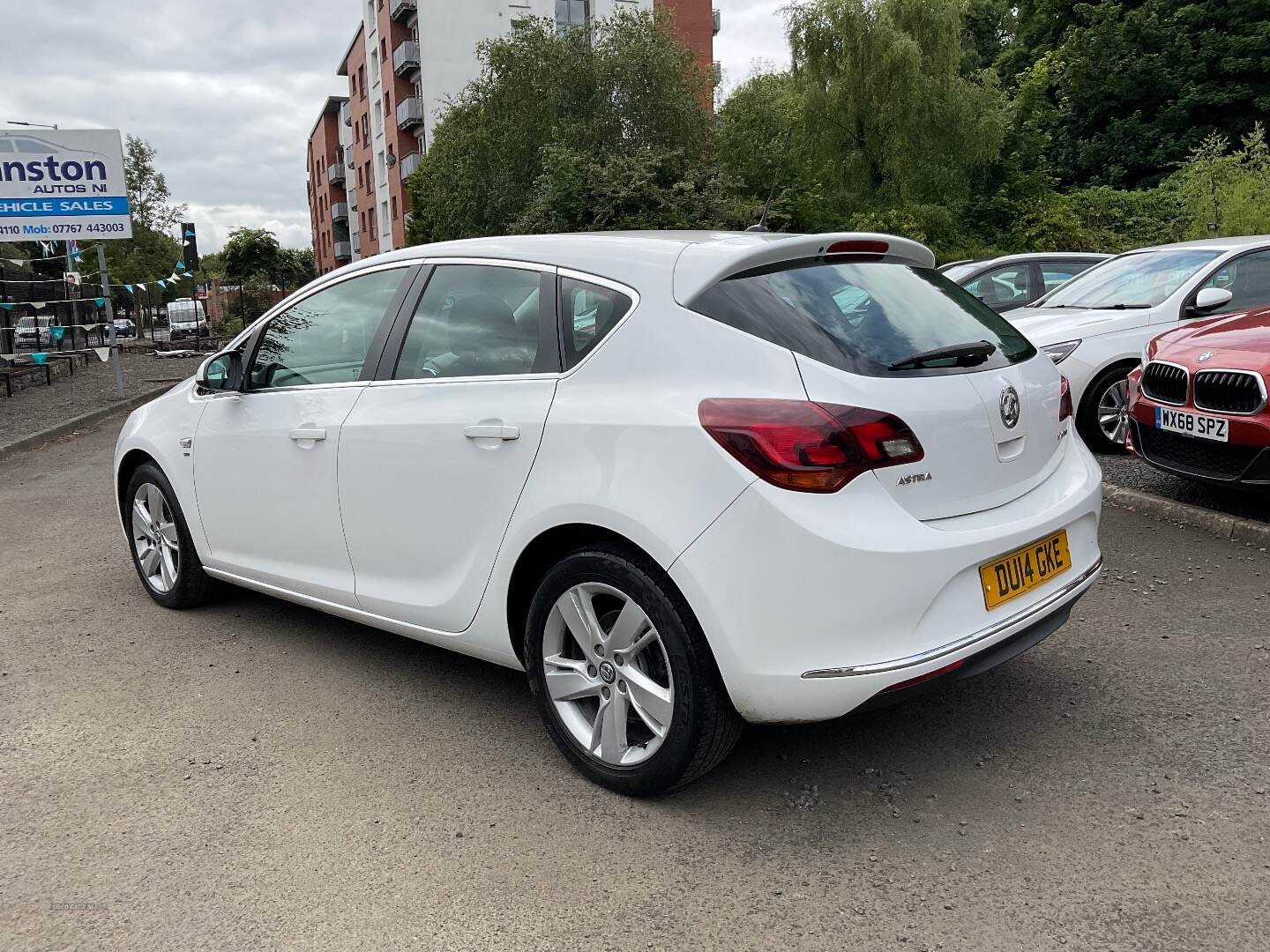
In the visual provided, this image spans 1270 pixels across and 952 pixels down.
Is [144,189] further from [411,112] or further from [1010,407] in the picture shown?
[1010,407]

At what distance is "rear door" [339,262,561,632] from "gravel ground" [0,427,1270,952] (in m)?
0.56

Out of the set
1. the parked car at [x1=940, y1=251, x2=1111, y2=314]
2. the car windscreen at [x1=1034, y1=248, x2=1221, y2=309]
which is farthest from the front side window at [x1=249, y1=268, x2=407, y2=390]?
the parked car at [x1=940, y1=251, x2=1111, y2=314]

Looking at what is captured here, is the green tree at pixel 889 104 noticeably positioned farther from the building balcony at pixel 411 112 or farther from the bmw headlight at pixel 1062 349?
the bmw headlight at pixel 1062 349

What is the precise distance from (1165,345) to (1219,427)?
0.87m

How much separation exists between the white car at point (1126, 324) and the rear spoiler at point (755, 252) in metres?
4.93

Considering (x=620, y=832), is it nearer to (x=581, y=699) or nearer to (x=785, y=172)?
(x=581, y=699)

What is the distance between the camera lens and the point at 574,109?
32844 millimetres

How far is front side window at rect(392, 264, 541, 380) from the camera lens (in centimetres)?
330

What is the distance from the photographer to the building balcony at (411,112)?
1857 inches

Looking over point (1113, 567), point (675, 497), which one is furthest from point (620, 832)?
point (1113, 567)

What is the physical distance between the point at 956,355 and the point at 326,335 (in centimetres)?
249

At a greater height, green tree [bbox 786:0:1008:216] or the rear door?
green tree [bbox 786:0:1008:216]

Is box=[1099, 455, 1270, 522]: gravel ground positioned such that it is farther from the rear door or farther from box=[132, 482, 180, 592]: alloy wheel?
box=[132, 482, 180, 592]: alloy wheel

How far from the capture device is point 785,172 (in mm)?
33688
